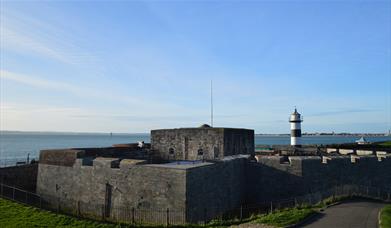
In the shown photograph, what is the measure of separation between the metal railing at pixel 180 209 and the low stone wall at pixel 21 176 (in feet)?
6.58

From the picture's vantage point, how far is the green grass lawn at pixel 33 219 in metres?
14.0

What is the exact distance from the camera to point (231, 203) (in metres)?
18.0

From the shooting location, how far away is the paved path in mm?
11883

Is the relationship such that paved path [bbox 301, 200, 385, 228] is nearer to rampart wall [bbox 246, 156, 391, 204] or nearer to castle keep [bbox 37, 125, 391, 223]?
rampart wall [bbox 246, 156, 391, 204]

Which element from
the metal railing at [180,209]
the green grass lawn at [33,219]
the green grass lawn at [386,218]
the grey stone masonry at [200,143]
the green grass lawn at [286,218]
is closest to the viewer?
the green grass lawn at [386,218]

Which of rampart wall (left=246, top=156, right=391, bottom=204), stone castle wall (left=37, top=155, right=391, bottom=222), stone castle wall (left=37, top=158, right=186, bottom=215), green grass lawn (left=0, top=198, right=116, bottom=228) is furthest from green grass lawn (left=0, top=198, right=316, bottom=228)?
rampart wall (left=246, top=156, right=391, bottom=204)

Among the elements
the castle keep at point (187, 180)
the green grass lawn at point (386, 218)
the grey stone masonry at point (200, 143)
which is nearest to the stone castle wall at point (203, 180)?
the castle keep at point (187, 180)

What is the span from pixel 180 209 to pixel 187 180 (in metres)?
1.32

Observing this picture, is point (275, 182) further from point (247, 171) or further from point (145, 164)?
point (145, 164)

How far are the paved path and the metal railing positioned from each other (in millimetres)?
1709

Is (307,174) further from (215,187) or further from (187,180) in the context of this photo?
(187,180)

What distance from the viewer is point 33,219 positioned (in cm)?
1481

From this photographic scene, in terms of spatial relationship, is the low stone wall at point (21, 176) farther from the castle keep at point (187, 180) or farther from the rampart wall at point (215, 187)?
the rampart wall at point (215, 187)

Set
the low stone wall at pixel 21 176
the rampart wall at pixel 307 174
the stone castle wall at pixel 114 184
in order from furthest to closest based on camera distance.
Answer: the low stone wall at pixel 21 176 → the rampart wall at pixel 307 174 → the stone castle wall at pixel 114 184
